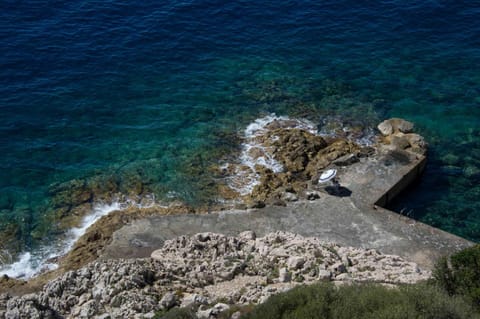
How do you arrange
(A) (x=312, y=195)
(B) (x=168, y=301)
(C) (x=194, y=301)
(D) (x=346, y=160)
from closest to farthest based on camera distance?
(C) (x=194, y=301)
(B) (x=168, y=301)
(A) (x=312, y=195)
(D) (x=346, y=160)

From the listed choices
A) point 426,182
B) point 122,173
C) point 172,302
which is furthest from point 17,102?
point 426,182

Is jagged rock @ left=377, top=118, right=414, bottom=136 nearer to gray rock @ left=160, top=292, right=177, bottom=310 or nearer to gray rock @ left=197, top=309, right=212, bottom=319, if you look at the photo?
gray rock @ left=160, top=292, right=177, bottom=310

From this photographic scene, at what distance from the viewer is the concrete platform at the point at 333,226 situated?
35.9 metres

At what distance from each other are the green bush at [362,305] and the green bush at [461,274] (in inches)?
89.1

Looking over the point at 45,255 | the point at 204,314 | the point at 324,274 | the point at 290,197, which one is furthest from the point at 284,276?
the point at 45,255

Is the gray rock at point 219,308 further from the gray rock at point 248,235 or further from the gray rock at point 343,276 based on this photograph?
the gray rock at point 248,235

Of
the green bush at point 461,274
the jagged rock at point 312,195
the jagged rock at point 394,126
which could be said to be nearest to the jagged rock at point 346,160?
the jagged rock at point 312,195

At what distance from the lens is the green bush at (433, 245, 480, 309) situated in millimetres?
26566

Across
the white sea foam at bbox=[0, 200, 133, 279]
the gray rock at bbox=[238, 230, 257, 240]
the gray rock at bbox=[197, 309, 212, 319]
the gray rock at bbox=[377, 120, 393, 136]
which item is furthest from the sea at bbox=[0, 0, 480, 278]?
the gray rock at bbox=[197, 309, 212, 319]

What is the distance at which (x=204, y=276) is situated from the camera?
3125 centimetres

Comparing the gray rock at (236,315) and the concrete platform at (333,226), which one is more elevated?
the gray rock at (236,315)

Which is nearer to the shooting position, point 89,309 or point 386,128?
point 89,309

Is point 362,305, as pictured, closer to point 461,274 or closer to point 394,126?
point 461,274

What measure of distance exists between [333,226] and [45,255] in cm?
1742
